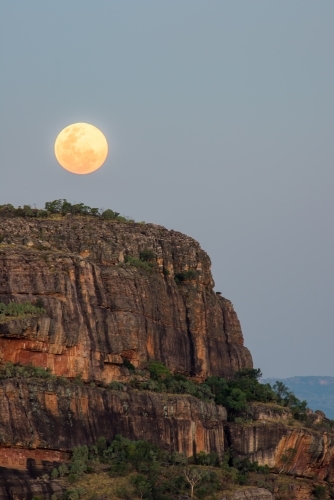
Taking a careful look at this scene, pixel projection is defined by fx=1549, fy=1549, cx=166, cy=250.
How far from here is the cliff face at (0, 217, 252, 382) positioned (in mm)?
108688

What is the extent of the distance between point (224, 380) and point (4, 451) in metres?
29.9

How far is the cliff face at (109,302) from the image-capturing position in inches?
4279

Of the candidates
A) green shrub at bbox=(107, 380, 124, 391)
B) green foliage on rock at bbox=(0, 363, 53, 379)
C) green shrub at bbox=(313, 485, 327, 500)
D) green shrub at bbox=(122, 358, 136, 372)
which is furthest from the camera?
green shrub at bbox=(313, 485, 327, 500)

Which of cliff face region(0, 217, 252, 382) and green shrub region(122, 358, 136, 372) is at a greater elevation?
cliff face region(0, 217, 252, 382)

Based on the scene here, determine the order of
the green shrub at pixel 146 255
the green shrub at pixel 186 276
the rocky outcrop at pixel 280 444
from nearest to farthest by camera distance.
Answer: the rocky outcrop at pixel 280 444 < the green shrub at pixel 146 255 < the green shrub at pixel 186 276

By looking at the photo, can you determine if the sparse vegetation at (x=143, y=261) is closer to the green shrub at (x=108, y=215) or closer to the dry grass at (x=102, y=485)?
the green shrub at (x=108, y=215)

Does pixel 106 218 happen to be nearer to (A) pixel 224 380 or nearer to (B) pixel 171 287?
(B) pixel 171 287

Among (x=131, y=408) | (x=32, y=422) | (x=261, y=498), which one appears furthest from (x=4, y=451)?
(x=261, y=498)

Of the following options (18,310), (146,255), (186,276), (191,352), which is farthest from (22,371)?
(186,276)

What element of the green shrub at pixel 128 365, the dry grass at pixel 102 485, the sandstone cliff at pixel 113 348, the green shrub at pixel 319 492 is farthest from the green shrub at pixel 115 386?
the green shrub at pixel 319 492

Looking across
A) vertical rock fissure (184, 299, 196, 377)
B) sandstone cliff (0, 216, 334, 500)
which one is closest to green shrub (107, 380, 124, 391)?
sandstone cliff (0, 216, 334, 500)

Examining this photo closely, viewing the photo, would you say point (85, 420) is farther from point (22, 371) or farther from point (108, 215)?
point (108, 215)

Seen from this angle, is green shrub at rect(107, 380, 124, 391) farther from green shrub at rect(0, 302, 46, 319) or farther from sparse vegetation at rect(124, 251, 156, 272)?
sparse vegetation at rect(124, 251, 156, 272)

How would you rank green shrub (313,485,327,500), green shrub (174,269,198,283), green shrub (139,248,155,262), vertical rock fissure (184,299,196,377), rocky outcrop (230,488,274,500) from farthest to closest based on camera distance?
green shrub (174,269,198,283), vertical rock fissure (184,299,196,377), green shrub (139,248,155,262), green shrub (313,485,327,500), rocky outcrop (230,488,274,500)
